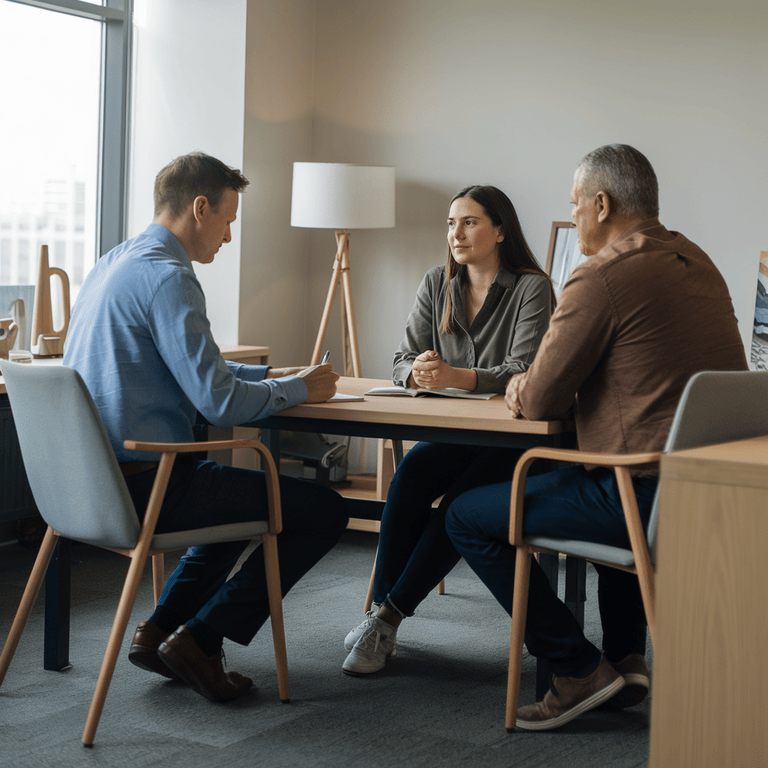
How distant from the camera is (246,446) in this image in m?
2.26

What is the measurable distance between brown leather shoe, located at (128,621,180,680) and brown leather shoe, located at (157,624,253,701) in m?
0.06

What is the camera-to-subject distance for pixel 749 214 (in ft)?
13.4

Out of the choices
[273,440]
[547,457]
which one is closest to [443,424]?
[547,457]

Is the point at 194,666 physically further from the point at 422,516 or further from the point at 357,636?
the point at 422,516

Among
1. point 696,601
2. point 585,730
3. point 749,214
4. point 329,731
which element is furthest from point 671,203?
point 696,601

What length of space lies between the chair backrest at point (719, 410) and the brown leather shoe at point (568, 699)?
0.74 m

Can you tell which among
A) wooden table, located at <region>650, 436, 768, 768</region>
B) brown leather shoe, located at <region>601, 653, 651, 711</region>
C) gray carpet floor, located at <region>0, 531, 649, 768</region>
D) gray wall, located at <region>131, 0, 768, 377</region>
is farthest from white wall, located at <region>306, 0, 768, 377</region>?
wooden table, located at <region>650, 436, 768, 768</region>

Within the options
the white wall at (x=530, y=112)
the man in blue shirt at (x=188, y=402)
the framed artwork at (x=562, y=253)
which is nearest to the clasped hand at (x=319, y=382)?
the man in blue shirt at (x=188, y=402)

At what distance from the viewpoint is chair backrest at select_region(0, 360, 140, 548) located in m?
2.15

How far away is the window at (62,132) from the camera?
4184 millimetres

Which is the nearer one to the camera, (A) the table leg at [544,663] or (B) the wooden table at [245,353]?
(A) the table leg at [544,663]

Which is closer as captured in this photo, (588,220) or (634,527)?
(634,527)

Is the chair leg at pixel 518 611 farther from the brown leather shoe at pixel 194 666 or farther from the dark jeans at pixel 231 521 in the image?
the brown leather shoe at pixel 194 666

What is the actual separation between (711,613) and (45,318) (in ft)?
10.2
